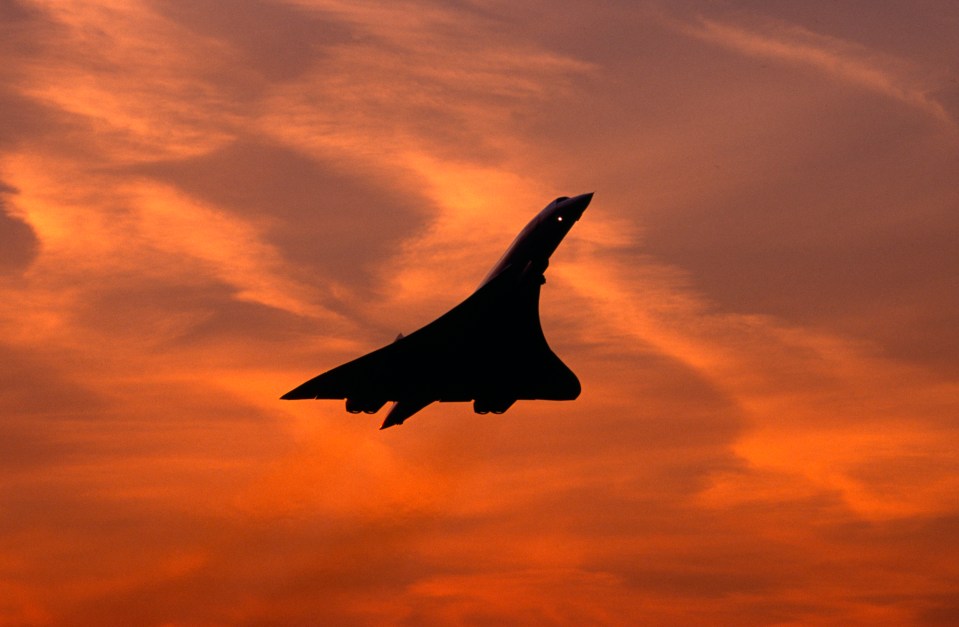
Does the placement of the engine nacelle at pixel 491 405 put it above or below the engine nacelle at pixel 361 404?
above

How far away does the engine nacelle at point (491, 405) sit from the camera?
224ft

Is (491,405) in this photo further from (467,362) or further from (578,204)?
(578,204)

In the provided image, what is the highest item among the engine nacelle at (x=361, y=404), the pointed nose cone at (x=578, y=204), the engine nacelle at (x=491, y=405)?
the pointed nose cone at (x=578, y=204)

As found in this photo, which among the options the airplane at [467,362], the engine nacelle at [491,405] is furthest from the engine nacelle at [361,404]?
the engine nacelle at [491,405]

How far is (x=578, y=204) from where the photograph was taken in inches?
2211

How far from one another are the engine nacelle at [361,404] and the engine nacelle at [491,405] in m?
5.77

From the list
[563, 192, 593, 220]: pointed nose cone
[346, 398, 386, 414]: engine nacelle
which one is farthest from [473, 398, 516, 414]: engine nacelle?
[563, 192, 593, 220]: pointed nose cone

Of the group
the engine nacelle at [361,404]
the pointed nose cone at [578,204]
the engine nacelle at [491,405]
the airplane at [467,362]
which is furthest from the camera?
the engine nacelle at [491,405]

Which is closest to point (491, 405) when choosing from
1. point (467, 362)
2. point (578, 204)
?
point (467, 362)

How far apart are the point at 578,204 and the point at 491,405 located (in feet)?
53.1

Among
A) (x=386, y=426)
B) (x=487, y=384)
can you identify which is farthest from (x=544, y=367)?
(x=386, y=426)

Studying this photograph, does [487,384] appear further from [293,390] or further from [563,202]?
[563,202]

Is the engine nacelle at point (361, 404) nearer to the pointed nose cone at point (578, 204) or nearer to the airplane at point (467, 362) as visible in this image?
the airplane at point (467, 362)

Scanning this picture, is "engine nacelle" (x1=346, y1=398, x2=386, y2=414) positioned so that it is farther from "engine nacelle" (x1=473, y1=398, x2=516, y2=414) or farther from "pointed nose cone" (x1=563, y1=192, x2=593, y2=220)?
"pointed nose cone" (x1=563, y1=192, x2=593, y2=220)
